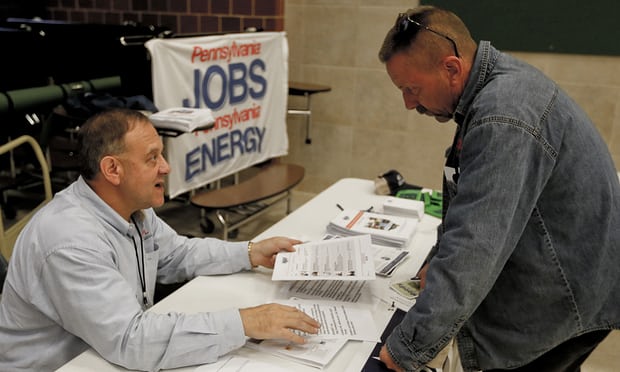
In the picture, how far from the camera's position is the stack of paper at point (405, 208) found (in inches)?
79.7

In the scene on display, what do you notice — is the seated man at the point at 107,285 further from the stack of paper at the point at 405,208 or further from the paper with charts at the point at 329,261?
the stack of paper at the point at 405,208

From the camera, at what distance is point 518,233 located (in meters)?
1.03

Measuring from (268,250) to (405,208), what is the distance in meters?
0.67

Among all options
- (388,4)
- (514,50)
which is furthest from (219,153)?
(514,50)

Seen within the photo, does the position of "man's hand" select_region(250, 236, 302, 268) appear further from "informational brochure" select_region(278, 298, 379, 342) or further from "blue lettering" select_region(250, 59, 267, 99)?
"blue lettering" select_region(250, 59, 267, 99)

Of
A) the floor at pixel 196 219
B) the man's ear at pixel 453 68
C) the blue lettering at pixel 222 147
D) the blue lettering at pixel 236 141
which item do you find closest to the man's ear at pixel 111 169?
the man's ear at pixel 453 68

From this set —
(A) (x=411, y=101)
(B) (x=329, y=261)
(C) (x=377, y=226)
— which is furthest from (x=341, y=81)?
(A) (x=411, y=101)

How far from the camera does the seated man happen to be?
3.68 feet

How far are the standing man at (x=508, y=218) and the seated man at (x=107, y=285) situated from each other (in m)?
0.35

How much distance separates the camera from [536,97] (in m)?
1.03

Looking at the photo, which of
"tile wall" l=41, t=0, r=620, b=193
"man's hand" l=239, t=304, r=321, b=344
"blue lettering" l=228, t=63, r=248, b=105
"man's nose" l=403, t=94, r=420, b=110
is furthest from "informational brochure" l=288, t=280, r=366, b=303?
"tile wall" l=41, t=0, r=620, b=193

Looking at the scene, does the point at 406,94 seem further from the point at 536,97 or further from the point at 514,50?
the point at 514,50

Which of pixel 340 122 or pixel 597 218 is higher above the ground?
pixel 597 218

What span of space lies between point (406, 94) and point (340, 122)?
128 inches
